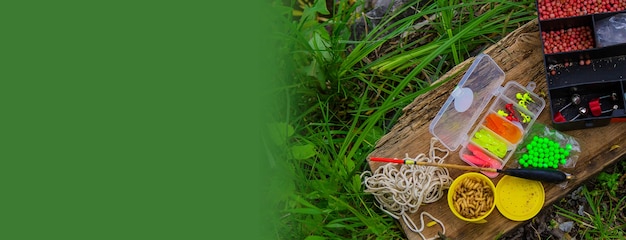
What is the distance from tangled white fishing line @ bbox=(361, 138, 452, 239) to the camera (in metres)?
2.80

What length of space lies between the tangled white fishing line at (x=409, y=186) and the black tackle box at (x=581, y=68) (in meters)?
0.51

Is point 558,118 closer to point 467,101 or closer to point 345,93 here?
point 467,101

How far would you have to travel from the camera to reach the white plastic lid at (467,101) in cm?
288

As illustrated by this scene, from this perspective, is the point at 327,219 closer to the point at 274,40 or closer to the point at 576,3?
the point at 274,40

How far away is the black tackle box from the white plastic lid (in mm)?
238

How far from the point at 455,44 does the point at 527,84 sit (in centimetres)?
37

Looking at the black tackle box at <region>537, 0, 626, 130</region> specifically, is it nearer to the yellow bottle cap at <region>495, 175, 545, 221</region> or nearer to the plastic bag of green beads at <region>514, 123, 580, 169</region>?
the plastic bag of green beads at <region>514, 123, 580, 169</region>

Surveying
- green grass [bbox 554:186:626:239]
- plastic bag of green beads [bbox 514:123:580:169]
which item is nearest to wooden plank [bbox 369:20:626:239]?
plastic bag of green beads [bbox 514:123:580:169]

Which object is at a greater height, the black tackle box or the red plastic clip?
the black tackle box

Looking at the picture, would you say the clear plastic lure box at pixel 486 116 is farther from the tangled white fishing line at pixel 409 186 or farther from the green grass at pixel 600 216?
the green grass at pixel 600 216

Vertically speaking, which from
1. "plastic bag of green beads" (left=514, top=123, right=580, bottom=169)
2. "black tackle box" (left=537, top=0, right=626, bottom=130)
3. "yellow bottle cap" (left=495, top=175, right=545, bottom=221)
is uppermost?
"black tackle box" (left=537, top=0, right=626, bottom=130)

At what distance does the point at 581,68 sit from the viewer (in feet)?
9.14

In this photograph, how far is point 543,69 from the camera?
286cm

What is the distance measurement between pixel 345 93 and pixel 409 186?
20.9 inches
